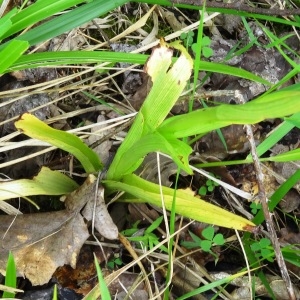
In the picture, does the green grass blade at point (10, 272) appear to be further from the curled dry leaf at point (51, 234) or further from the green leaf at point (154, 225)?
→ the green leaf at point (154, 225)

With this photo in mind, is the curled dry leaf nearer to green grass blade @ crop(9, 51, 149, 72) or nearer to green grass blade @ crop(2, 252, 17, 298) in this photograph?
green grass blade @ crop(2, 252, 17, 298)

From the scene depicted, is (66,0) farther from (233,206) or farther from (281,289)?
(281,289)

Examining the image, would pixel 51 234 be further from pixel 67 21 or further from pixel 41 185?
pixel 67 21

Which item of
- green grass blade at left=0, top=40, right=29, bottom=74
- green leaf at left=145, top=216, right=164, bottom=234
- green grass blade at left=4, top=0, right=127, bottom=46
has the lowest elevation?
green leaf at left=145, top=216, right=164, bottom=234

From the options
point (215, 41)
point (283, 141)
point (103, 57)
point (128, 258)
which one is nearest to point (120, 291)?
point (128, 258)

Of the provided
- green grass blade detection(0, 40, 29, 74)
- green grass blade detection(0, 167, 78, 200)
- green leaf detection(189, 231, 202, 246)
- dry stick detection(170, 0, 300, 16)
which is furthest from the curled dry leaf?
dry stick detection(170, 0, 300, 16)

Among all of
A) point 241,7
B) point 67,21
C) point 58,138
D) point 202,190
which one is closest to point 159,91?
point 58,138
